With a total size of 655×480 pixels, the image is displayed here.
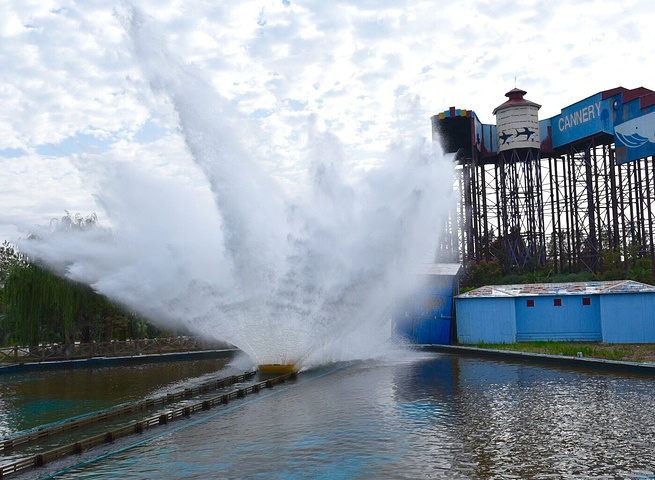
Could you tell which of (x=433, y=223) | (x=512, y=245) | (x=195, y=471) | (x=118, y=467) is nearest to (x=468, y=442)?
(x=195, y=471)

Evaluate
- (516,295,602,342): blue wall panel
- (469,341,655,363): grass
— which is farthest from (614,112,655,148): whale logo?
(469,341,655,363): grass

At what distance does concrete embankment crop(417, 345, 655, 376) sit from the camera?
2217cm

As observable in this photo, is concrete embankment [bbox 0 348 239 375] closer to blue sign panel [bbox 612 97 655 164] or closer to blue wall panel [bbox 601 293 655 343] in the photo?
blue wall panel [bbox 601 293 655 343]

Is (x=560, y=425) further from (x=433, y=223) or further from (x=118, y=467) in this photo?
(x=433, y=223)

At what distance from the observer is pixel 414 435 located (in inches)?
550

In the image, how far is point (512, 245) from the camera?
54594 mm

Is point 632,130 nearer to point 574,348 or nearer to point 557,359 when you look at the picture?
point 574,348

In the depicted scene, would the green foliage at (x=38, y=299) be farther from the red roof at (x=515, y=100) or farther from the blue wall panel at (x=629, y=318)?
the red roof at (x=515, y=100)

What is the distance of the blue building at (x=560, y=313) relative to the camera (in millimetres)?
30016

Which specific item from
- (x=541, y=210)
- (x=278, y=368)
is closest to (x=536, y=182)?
(x=541, y=210)

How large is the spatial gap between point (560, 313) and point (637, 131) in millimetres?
20423

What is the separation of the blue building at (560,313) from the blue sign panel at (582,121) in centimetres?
2128

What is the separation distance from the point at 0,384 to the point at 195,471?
64.0ft

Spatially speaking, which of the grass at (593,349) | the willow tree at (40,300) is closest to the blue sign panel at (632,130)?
the grass at (593,349)
